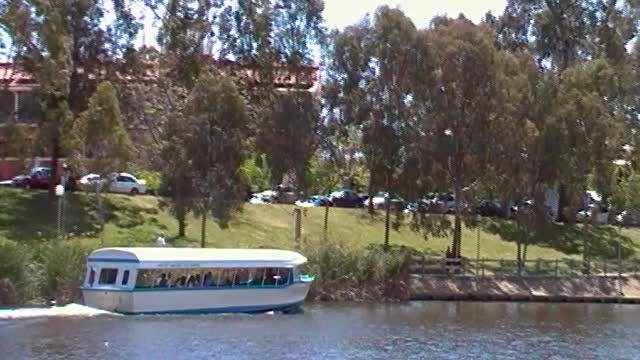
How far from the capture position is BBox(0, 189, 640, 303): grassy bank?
221ft

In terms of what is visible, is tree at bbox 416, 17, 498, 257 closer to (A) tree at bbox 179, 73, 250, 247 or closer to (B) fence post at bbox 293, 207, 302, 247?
(B) fence post at bbox 293, 207, 302, 247

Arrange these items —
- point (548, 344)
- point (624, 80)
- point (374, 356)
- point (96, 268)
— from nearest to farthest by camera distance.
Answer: point (374, 356) → point (548, 344) → point (96, 268) → point (624, 80)

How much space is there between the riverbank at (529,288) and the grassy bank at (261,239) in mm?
4052

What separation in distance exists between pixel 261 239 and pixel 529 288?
19356 millimetres

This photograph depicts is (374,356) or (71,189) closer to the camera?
(374,356)

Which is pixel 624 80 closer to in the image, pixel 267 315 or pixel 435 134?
pixel 435 134

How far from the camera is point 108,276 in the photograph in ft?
216

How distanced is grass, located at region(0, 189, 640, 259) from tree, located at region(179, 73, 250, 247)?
3.69 m

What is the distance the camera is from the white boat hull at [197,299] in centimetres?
6512

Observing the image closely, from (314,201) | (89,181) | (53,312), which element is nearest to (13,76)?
(89,181)

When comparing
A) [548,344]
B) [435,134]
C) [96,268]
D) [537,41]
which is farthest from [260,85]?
[548,344]

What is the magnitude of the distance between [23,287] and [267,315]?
43.2ft

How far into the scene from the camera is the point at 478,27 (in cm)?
8894

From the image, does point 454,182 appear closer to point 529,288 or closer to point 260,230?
point 529,288
